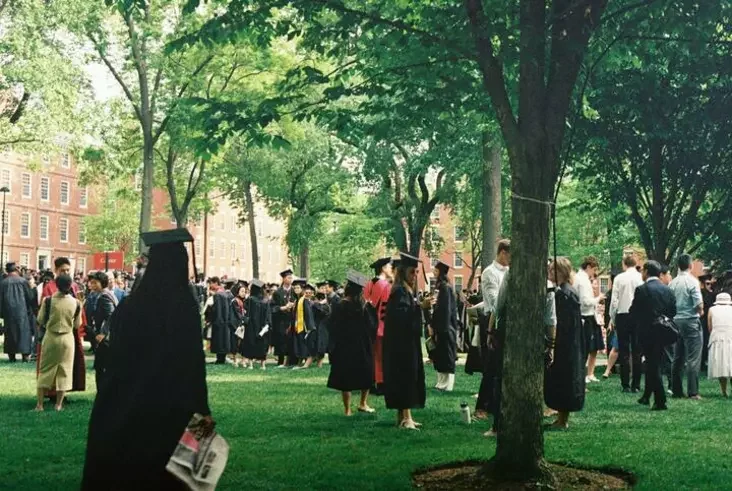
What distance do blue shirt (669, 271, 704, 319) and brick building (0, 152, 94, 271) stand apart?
64609 millimetres

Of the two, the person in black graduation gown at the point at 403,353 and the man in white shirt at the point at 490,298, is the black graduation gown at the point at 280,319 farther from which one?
the person in black graduation gown at the point at 403,353

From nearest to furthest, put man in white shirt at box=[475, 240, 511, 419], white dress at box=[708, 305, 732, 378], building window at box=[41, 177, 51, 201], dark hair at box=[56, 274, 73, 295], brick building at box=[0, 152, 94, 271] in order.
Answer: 1. man in white shirt at box=[475, 240, 511, 419]
2. dark hair at box=[56, 274, 73, 295]
3. white dress at box=[708, 305, 732, 378]
4. brick building at box=[0, 152, 94, 271]
5. building window at box=[41, 177, 51, 201]

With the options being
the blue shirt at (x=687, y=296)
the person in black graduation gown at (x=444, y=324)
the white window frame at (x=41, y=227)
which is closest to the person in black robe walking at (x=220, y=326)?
the person in black graduation gown at (x=444, y=324)

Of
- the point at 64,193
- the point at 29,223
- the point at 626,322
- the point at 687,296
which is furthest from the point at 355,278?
the point at 64,193

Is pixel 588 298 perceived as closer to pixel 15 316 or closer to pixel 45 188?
pixel 15 316

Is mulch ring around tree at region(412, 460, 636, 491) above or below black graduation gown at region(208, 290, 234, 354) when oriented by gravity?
below

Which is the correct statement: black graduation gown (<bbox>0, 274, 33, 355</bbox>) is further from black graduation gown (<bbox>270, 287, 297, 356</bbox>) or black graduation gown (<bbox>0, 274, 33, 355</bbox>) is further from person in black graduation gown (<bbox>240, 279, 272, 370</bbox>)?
black graduation gown (<bbox>270, 287, 297, 356</bbox>)

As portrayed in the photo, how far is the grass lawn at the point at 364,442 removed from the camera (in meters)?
8.42

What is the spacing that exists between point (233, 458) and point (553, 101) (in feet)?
14.0

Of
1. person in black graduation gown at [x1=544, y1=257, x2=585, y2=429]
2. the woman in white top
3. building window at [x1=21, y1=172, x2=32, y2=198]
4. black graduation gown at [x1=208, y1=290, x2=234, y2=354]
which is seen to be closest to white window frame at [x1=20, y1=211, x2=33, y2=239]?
building window at [x1=21, y1=172, x2=32, y2=198]

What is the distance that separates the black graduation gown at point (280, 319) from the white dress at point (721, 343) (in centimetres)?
1012

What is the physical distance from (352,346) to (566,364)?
331cm

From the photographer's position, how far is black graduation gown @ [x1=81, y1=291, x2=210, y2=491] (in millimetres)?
5332

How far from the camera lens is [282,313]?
2394 centimetres
